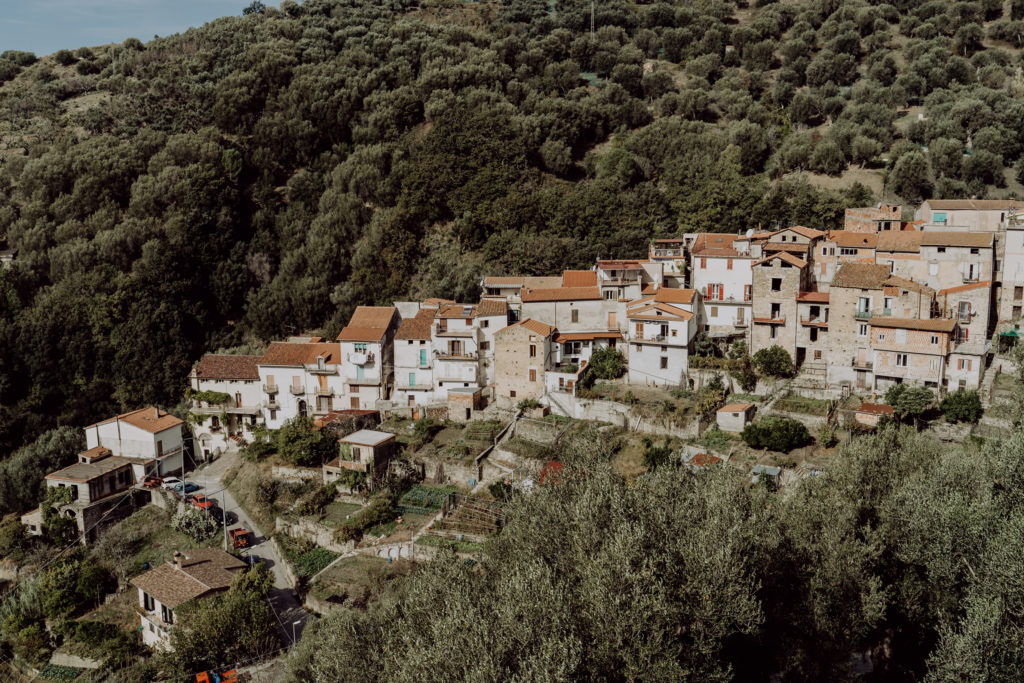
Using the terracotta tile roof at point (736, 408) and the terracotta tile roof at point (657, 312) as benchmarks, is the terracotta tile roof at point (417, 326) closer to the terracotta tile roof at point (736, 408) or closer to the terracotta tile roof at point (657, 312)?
the terracotta tile roof at point (657, 312)

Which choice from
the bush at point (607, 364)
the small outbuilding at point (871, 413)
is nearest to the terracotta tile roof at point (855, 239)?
the small outbuilding at point (871, 413)

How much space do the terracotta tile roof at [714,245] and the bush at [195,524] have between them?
71.8ft

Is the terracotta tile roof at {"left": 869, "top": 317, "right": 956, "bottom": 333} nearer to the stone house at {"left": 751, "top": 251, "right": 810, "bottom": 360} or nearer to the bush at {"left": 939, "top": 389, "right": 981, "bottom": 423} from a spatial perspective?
the bush at {"left": 939, "top": 389, "right": 981, "bottom": 423}

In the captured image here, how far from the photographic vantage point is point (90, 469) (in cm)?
2953

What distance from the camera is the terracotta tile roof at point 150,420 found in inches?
1231

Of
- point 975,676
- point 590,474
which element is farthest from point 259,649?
point 975,676

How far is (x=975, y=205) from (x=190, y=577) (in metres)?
33.5

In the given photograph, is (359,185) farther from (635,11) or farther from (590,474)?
(635,11)

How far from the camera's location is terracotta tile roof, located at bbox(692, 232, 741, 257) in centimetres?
3173

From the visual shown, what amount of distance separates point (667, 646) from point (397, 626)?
477 centimetres

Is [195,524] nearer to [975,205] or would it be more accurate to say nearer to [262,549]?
[262,549]

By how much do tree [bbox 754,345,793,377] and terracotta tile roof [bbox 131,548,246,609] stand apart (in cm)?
1967

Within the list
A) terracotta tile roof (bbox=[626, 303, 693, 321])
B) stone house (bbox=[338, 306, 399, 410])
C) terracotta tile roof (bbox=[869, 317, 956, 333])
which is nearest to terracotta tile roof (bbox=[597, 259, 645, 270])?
terracotta tile roof (bbox=[626, 303, 693, 321])

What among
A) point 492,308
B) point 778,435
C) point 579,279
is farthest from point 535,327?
point 778,435
